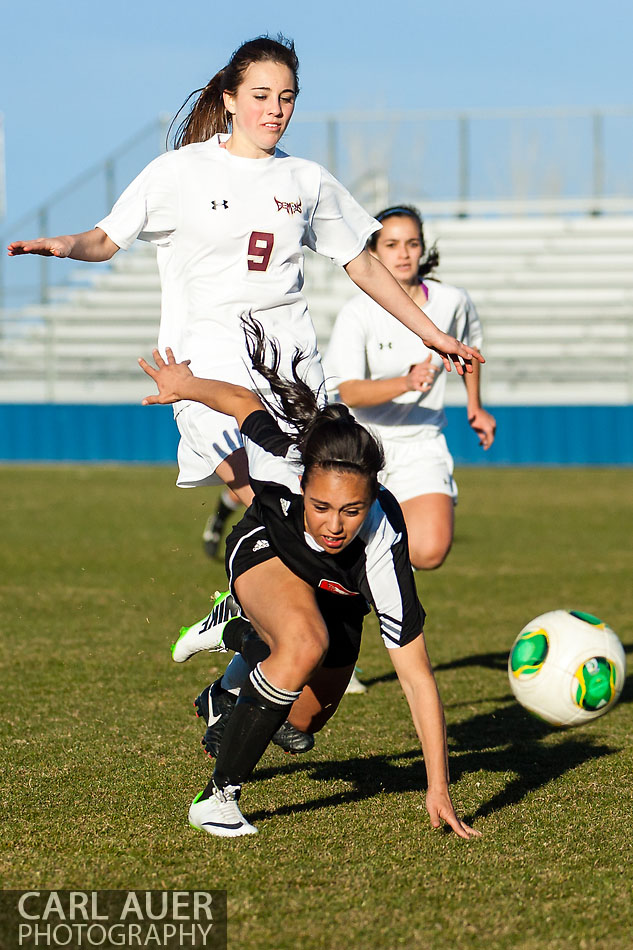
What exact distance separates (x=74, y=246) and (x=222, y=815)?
5.85 feet

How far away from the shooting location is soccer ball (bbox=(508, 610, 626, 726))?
4660 millimetres

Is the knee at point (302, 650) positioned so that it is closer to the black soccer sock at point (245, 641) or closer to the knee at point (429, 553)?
the black soccer sock at point (245, 641)

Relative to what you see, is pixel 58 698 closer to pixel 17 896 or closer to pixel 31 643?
pixel 31 643

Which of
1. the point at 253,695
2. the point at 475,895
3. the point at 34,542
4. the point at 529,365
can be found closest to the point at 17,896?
the point at 253,695

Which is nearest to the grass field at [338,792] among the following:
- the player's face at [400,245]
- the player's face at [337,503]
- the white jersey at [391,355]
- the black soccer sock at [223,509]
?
the player's face at [337,503]

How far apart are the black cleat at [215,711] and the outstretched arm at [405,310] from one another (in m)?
1.29

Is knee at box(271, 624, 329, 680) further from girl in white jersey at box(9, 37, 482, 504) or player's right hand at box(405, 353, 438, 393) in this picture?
player's right hand at box(405, 353, 438, 393)

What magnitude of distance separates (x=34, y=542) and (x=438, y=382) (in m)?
5.71

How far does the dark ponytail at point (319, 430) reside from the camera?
3.45 meters

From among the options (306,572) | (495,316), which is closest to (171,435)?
(495,316)

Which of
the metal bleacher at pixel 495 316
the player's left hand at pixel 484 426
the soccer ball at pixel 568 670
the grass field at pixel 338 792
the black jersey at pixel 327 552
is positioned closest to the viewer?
the grass field at pixel 338 792

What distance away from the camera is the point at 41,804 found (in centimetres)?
380

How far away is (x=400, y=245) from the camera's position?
229 inches

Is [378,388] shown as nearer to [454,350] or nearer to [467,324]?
[467,324]
